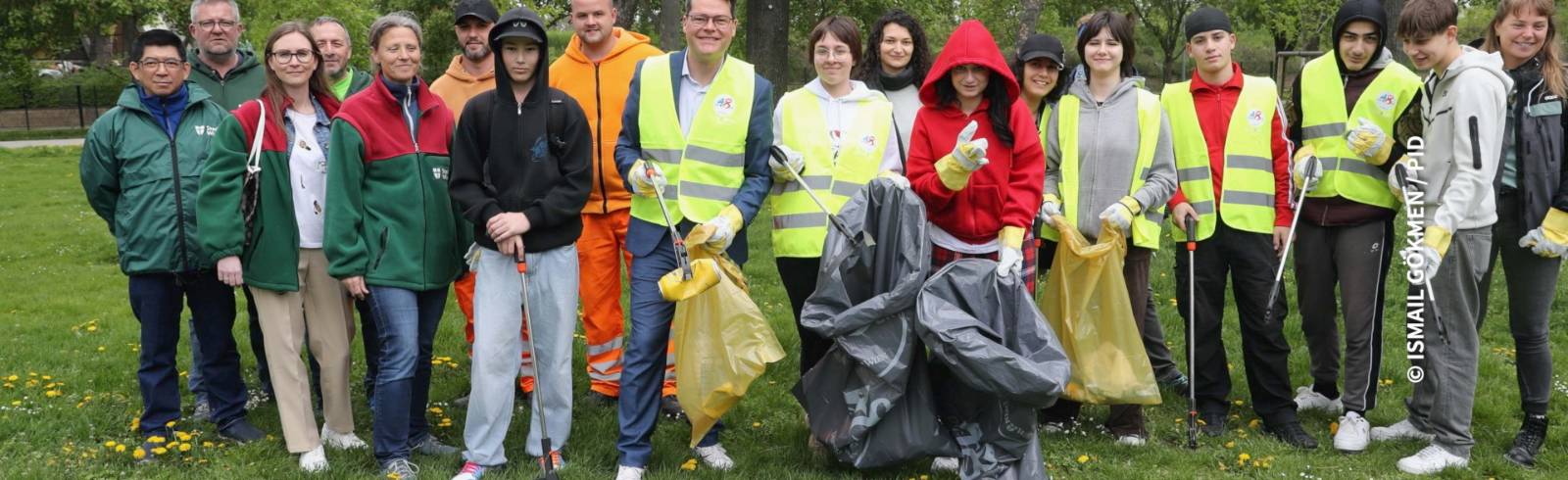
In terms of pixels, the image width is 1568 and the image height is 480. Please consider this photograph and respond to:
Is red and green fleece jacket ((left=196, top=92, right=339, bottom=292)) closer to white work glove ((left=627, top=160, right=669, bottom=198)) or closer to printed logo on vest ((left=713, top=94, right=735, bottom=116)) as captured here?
white work glove ((left=627, top=160, right=669, bottom=198))

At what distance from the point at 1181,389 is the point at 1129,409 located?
3.13ft

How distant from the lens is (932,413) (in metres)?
4.50

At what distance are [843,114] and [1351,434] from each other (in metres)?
2.55

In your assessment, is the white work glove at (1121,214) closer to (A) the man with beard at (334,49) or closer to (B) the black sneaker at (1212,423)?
(B) the black sneaker at (1212,423)

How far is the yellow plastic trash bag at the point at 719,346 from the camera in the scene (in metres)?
4.44

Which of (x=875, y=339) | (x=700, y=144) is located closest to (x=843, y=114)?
(x=700, y=144)

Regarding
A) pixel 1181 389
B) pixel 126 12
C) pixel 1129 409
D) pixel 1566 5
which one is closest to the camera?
pixel 1129 409

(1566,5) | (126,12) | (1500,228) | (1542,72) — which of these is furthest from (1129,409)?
(126,12)

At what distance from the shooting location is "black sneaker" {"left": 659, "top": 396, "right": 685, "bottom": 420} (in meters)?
5.54

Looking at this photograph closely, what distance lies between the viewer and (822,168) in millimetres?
4727

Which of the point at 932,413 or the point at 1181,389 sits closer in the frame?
the point at 932,413

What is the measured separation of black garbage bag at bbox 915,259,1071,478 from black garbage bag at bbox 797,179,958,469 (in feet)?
0.31

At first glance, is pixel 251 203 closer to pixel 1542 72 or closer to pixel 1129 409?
pixel 1129 409

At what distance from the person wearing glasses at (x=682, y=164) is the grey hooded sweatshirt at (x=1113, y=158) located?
1315 millimetres
